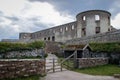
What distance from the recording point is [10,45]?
26500mm

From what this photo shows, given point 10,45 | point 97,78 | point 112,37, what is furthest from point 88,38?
point 97,78

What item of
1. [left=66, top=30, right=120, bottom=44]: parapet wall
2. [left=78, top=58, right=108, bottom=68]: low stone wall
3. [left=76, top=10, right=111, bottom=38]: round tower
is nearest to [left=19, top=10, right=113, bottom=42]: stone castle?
[left=76, top=10, right=111, bottom=38]: round tower

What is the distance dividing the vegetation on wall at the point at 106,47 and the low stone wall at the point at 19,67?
11699 mm

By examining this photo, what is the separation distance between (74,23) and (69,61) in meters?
26.0

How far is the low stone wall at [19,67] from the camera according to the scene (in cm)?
1245

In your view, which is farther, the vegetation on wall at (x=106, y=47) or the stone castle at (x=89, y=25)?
the stone castle at (x=89, y=25)

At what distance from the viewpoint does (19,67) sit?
13195 millimetres

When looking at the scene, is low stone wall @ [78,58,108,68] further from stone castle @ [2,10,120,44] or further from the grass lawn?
stone castle @ [2,10,120,44]

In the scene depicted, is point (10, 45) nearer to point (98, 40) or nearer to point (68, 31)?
point (98, 40)

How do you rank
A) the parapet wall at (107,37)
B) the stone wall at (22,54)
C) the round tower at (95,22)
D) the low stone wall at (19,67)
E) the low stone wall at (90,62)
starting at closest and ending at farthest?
the low stone wall at (19,67) → the low stone wall at (90,62) → the parapet wall at (107,37) → the stone wall at (22,54) → the round tower at (95,22)

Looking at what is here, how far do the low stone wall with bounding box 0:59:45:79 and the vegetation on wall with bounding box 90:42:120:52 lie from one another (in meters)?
11.7

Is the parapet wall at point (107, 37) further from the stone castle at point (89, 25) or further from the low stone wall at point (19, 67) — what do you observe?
the low stone wall at point (19, 67)

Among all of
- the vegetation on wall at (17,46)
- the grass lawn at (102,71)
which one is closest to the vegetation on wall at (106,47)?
the grass lawn at (102,71)

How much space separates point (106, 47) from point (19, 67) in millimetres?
14465
